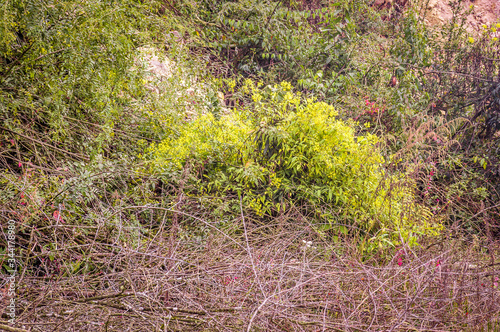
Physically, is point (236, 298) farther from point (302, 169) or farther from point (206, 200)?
point (302, 169)

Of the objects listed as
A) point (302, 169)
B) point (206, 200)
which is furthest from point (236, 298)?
point (302, 169)

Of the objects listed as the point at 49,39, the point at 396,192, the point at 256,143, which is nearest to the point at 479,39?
the point at 396,192

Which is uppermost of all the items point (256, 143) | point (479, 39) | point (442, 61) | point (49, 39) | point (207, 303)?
point (479, 39)

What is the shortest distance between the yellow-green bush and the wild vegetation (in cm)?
2

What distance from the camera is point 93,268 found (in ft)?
10.1

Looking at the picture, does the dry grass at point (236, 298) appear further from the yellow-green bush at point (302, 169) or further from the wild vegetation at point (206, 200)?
the yellow-green bush at point (302, 169)

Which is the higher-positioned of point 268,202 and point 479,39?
point 479,39

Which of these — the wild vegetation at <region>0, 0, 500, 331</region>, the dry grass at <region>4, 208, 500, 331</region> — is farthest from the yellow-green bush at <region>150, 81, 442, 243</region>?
the dry grass at <region>4, 208, 500, 331</region>

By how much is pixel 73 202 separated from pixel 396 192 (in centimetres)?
292

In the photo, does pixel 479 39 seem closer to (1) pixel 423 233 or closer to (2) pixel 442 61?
(2) pixel 442 61

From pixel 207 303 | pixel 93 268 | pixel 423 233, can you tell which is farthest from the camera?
pixel 423 233

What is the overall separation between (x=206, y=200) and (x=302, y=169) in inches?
39.7

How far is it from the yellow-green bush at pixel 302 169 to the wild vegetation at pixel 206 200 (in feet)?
0.08

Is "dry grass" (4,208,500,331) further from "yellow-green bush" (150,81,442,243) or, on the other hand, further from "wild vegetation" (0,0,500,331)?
"yellow-green bush" (150,81,442,243)
